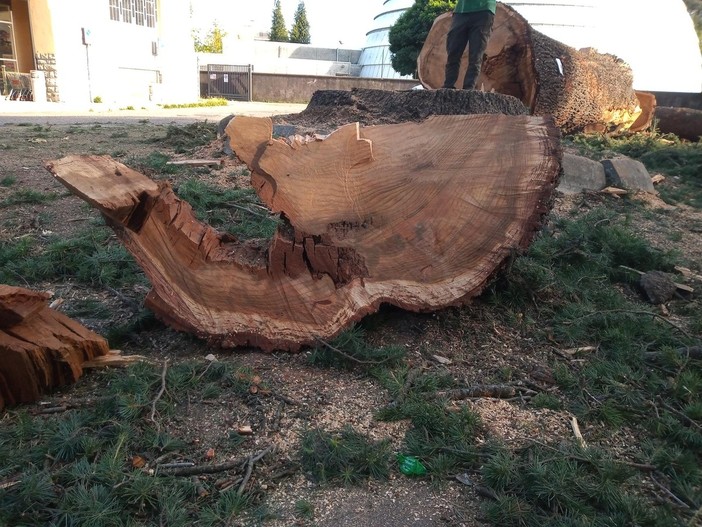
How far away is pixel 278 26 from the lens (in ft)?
204

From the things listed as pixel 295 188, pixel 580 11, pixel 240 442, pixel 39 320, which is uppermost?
pixel 580 11

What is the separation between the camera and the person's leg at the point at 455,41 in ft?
18.0

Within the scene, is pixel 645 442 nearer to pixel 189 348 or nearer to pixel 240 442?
pixel 240 442

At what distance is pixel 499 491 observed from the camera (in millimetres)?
1632

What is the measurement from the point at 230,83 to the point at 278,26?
127 ft

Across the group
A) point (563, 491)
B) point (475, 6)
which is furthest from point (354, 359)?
point (475, 6)

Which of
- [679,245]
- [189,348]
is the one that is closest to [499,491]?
[189,348]

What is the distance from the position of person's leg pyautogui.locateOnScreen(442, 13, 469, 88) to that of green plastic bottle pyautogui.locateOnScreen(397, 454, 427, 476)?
191 inches

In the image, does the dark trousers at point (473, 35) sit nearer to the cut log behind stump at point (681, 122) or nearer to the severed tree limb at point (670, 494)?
the severed tree limb at point (670, 494)

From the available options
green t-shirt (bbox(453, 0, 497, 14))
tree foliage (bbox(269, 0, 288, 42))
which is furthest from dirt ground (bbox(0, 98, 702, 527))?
Result: tree foliage (bbox(269, 0, 288, 42))

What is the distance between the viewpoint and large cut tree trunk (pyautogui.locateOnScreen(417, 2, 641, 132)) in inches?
264

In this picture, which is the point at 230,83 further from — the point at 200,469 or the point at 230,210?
the point at 200,469

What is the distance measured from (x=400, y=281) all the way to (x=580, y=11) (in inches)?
1423

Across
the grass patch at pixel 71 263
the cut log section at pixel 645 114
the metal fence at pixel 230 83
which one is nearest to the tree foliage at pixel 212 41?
the metal fence at pixel 230 83
